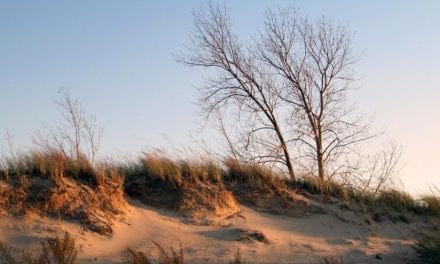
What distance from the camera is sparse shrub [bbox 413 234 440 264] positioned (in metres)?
11.7

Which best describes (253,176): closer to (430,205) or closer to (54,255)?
(430,205)

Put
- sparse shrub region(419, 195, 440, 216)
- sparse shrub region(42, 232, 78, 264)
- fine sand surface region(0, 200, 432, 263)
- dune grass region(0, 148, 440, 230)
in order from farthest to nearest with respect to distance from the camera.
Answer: sparse shrub region(419, 195, 440, 216) → dune grass region(0, 148, 440, 230) → fine sand surface region(0, 200, 432, 263) → sparse shrub region(42, 232, 78, 264)

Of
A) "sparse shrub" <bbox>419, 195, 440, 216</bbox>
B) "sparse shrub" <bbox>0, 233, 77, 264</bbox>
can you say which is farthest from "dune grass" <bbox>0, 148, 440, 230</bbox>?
"sparse shrub" <bbox>0, 233, 77, 264</bbox>

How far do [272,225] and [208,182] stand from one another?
1809 mm

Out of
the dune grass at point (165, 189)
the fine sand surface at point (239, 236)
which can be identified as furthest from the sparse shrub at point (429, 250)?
the dune grass at point (165, 189)

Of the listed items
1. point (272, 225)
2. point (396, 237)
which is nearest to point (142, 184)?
point (272, 225)

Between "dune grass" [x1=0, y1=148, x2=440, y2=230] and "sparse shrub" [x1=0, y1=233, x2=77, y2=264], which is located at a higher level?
"dune grass" [x1=0, y1=148, x2=440, y2=230]

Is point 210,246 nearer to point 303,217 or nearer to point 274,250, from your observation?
point 274,250

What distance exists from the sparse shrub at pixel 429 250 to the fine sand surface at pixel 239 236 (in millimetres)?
262

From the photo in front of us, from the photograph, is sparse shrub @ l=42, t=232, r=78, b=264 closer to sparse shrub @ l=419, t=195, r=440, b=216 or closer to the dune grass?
the dune grass

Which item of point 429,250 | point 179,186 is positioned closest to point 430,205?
point 429,250

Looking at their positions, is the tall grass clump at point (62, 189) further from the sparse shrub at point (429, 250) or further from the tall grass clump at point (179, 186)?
the sparse shrub at point (429, 250)

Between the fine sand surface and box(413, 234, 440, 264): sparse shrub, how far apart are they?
262 millimetres

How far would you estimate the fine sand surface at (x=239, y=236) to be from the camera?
11.4 meters
